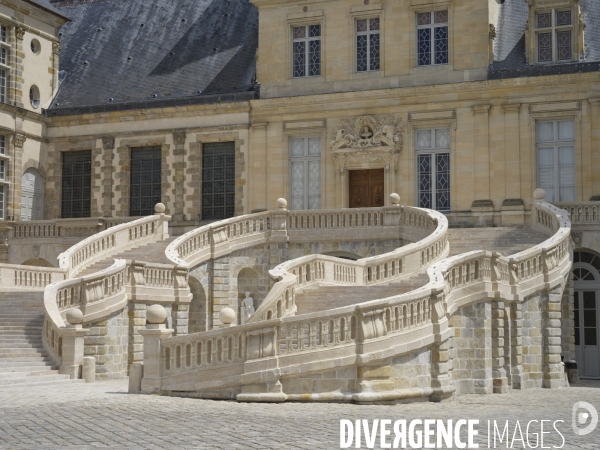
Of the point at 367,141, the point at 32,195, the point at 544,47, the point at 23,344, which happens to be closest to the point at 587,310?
the point at 544,47

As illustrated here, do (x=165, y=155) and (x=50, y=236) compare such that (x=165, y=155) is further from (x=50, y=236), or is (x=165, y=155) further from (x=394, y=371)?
(x=394, y=371)

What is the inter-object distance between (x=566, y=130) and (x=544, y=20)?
3.60m

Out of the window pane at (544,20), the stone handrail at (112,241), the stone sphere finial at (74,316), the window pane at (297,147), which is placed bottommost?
the stone sphere finial at (74,316)

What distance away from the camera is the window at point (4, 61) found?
33.2m

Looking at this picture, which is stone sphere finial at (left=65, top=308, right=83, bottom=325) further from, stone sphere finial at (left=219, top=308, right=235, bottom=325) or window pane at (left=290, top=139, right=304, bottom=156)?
window pane at (left=290, top=139, right=304, bottom=156)

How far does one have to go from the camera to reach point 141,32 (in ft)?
122

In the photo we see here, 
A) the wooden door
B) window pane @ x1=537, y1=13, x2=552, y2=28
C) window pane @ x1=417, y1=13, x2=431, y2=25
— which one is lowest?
the wooden door

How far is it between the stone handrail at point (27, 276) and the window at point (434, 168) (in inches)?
450

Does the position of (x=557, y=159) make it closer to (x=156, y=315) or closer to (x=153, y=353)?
(x=156, y=315)

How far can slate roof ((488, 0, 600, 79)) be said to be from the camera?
29594mm

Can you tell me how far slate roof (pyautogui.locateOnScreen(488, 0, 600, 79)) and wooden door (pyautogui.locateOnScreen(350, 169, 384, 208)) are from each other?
4.67m

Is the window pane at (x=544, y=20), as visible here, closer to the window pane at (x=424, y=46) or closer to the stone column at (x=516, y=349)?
the window pane at (x=424, y=46)

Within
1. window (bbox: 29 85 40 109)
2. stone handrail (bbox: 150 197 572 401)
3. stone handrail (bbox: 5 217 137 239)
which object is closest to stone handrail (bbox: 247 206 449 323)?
stone handrail (bbox: 150 197 572 401)

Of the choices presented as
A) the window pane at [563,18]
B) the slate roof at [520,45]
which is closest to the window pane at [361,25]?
the slate roof at [520,45]
